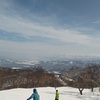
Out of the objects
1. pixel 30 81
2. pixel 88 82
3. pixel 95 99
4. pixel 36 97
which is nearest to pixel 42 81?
pixel 30 81

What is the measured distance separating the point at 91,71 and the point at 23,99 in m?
23.7

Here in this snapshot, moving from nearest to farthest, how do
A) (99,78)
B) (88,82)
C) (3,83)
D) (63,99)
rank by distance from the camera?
(63,99), (88,82), (99,78), (3,83)

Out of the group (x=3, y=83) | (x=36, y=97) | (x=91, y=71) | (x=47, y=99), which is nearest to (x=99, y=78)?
(x=91, y=71)

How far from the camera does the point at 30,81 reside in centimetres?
7319

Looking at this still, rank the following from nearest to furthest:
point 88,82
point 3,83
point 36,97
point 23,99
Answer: point 36,97 → point 23,99 → point 88,82 → point 3,83

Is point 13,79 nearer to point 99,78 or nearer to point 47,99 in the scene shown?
point 99,78

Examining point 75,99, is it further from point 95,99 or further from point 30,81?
point 30,81

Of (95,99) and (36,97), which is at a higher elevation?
(36,97)

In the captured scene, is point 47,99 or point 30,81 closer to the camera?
point 47,99

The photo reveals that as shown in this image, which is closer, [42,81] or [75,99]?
[75,99]

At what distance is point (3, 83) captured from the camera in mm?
71188

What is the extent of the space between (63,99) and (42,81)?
48412 mm

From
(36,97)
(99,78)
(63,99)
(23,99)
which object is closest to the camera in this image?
(36,97)

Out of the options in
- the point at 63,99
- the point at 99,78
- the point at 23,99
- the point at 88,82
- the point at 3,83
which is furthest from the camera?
the point at 3,83
